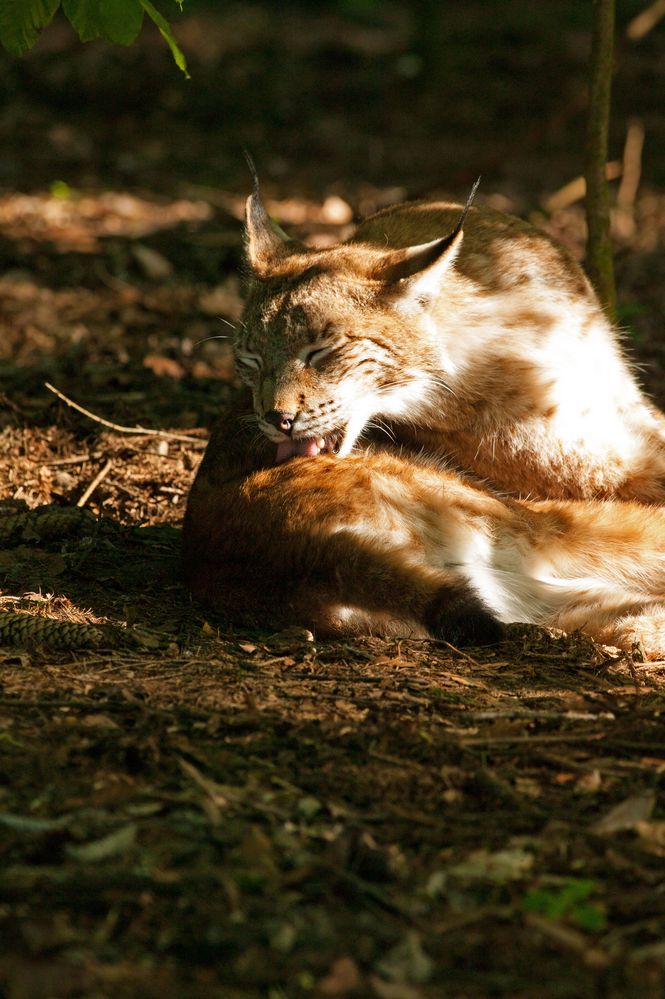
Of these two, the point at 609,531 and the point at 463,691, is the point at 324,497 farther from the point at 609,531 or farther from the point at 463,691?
the point at 609,531

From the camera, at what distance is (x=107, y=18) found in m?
3.67

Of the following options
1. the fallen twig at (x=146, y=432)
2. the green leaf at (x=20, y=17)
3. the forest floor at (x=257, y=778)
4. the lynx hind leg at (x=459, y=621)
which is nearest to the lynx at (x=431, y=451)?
the lynx hind leg at (x=459, y=621)

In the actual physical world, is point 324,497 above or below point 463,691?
above

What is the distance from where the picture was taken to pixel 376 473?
4086 millimetres

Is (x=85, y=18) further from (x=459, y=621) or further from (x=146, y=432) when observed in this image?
(x=459, y=621)

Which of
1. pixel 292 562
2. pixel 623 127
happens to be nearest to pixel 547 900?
pixel 292 562

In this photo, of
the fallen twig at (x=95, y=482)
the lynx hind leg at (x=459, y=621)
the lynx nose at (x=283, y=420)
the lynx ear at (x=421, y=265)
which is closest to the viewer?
the lynx hind leg at (x=459, y=621)

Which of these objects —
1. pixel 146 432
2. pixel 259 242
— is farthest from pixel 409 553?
pixel 146 432

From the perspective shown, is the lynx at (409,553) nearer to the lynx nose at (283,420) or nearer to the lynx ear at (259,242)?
the lynx nose at (283,420)

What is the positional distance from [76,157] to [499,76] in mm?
5740

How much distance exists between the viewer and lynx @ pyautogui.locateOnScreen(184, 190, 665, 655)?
3.67 m

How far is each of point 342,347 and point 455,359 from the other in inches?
19.7

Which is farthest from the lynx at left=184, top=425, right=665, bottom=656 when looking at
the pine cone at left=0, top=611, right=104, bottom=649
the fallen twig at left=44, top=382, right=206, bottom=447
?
the fallen twig at left=44, top=382, right=206, bottom=447

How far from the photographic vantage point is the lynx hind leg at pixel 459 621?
3.60 m
